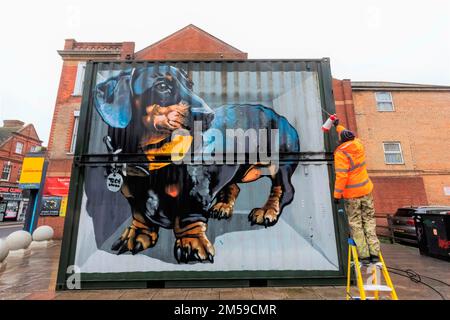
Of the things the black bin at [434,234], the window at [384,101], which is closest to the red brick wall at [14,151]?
the black bin at [434,234]

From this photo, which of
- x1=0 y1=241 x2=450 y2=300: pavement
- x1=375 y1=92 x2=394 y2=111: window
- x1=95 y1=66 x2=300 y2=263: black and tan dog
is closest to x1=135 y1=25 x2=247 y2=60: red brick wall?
x1=95 y1=66 x2=300 y2=263: black and tan dog

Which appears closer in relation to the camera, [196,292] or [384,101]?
[196,292]

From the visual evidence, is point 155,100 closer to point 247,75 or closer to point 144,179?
point 144,179

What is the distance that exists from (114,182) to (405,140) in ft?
66.8

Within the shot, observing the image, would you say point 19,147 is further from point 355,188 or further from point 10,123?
point 355,188

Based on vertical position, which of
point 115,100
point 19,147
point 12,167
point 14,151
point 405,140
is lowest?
point 115,100

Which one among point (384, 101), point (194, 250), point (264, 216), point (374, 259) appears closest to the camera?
point (374, 259)

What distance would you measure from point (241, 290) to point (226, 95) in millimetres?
4325

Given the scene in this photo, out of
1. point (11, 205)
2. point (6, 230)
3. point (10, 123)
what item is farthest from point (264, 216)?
point (10, 123)

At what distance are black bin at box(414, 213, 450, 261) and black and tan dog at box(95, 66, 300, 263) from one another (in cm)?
594

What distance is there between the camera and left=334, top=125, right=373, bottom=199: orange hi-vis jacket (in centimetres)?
384

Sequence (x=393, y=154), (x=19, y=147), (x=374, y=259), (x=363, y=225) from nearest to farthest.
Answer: (x=374, y=259)
(x=363, y=225)
(x=393, y=154)
(x=19, y=147)

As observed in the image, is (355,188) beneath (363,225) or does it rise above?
above

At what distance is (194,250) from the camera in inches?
187
